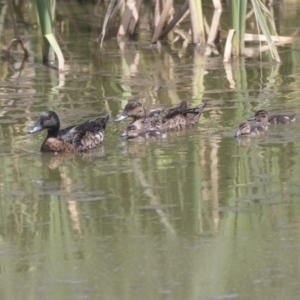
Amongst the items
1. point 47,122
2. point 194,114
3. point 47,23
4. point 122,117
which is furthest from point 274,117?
point 47,23

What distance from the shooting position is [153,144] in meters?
7.98

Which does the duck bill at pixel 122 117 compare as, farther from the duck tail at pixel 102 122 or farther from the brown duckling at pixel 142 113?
the duck tail at pixel 102 122

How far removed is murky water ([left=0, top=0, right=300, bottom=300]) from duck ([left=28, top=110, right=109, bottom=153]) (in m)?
0.09

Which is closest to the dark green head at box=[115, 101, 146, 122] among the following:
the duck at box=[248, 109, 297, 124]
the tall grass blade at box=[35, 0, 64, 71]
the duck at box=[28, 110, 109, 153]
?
the duck at box=[28, 110, 109, 153]

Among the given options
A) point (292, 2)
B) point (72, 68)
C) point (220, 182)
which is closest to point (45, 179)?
point (220, 182)

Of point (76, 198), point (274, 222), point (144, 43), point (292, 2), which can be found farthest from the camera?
point (292, 2)

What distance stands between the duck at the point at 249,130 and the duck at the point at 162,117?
2.25ft

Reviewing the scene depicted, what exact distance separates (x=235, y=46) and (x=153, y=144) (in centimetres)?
396

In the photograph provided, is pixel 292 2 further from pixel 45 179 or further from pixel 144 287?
pixel 144 287

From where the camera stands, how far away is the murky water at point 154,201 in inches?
192

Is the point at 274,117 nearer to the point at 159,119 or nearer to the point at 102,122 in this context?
the point at 159,119

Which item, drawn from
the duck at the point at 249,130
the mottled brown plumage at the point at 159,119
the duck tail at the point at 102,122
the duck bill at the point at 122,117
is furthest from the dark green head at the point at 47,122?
the duck at the point at 249,130

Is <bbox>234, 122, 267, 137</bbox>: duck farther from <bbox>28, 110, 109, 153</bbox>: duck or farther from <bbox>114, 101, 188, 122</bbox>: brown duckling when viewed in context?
<bbox>28, 110, 109, 153</bbox>: duck

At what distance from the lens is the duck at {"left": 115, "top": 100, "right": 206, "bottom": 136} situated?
27.6 feet
